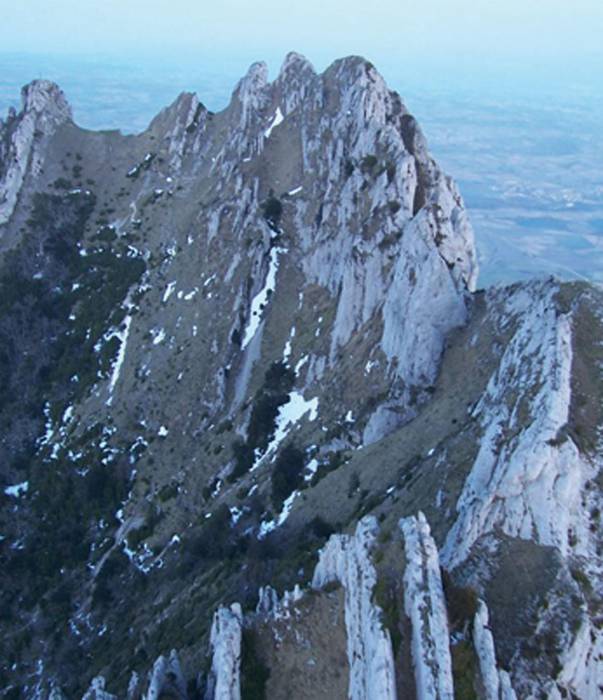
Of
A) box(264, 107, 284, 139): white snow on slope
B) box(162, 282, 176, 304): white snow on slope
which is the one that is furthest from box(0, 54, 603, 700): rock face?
box(162, 282, 176, 304): white snow on slope

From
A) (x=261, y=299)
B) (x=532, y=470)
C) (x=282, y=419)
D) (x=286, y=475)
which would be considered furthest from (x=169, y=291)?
(x=532, y=470)

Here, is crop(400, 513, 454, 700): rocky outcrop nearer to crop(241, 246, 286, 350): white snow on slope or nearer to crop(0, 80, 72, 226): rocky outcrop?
crop(241, 246, 286, 350): white snow on slope

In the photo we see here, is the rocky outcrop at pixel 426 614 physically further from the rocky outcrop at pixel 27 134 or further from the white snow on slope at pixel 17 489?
the rocky outcrop at pixel 27 134

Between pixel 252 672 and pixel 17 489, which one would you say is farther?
pixel 17 489

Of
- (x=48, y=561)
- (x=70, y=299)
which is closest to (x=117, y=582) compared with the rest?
(x=48, y=561)

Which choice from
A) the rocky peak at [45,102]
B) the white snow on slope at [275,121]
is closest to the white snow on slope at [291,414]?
the white snow on slope at [275,121]

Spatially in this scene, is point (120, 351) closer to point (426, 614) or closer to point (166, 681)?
point (166, 681)
